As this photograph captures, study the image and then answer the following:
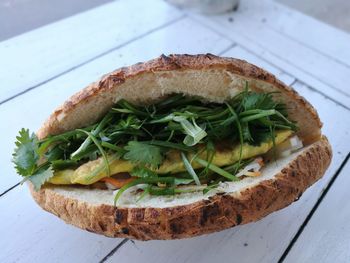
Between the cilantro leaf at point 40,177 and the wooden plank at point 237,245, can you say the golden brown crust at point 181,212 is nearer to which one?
the cilantro leaf at point 40,177

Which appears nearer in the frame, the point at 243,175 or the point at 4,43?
the point at 243,175

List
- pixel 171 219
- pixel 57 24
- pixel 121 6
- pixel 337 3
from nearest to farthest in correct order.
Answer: pixel 171 219 → pixel 57 24 → pixel 121 6 → pixel 337 3

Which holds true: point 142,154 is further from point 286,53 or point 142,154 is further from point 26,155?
point 286,53

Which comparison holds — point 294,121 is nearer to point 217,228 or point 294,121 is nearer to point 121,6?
point 217,228

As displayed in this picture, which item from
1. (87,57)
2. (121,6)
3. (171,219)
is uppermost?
(121,6)

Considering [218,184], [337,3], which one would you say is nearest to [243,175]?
[218,184]

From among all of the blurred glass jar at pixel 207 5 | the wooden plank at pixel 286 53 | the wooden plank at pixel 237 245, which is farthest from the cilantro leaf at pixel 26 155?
the blurred glass jar at pixel 207 5

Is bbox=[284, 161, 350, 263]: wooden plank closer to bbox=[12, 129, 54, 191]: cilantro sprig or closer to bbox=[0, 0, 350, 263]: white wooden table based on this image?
bbox=[0, 0, 350, 263]: white wooden table

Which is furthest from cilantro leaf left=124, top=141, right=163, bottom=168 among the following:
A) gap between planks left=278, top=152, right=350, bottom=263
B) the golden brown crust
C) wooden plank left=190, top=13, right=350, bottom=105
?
wooden plank left=190, top=13, right=350, bottom=105

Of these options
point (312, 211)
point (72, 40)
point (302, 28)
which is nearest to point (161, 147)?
point (312, 211)
